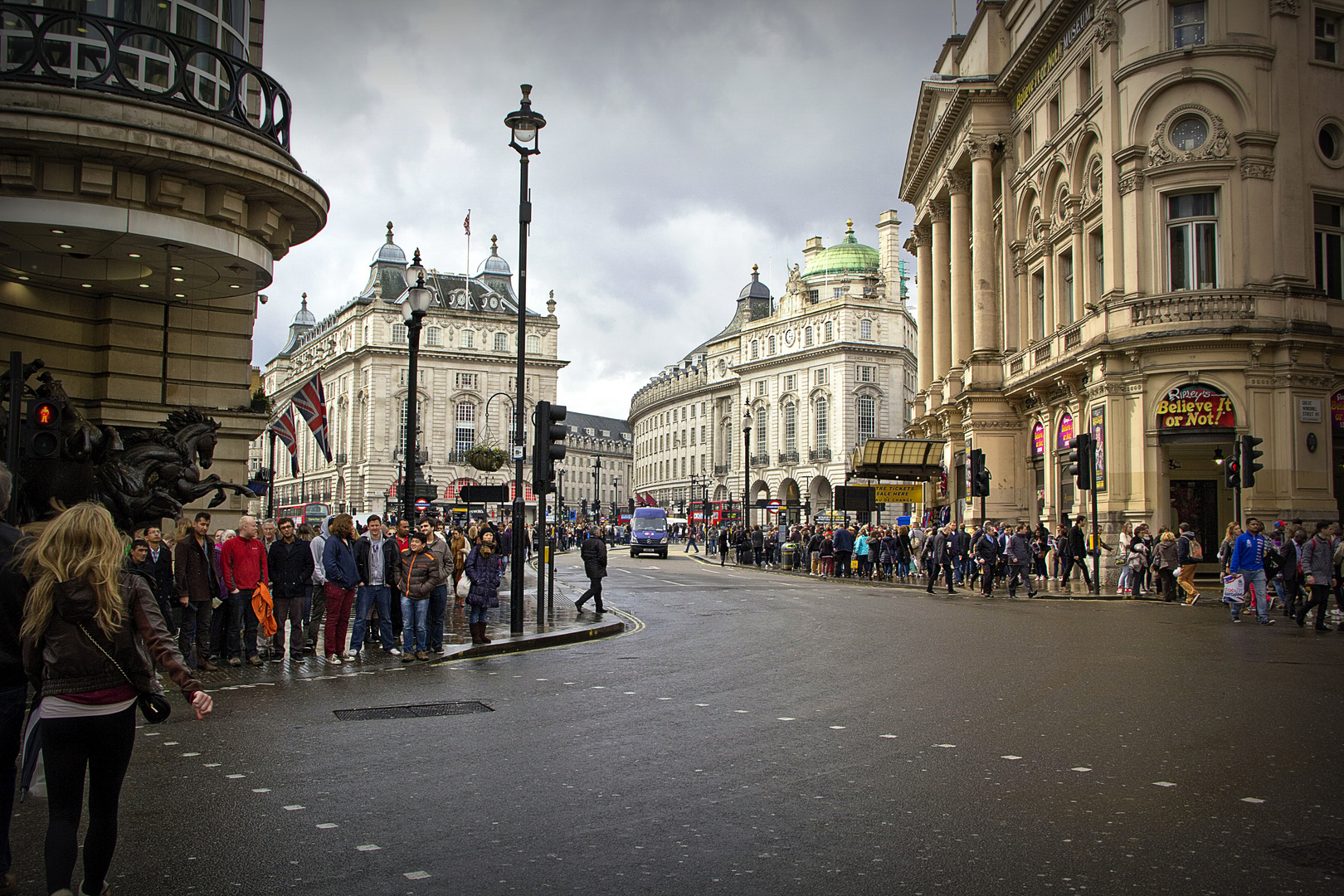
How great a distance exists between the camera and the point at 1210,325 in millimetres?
27500

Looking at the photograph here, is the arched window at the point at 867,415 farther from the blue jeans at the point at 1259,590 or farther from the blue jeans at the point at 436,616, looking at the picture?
the blue jeans at the point at 436,616

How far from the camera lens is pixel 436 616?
14.0m

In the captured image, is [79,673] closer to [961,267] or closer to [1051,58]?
[1051,58]

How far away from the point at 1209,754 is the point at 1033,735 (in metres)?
1.23

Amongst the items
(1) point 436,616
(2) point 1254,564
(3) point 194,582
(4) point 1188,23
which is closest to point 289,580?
(3) point 194,582

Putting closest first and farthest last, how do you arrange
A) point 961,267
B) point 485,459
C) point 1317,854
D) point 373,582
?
point 1317,854 → point 373,582 → point 961,267 → point 485,459

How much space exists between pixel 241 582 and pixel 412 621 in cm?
213

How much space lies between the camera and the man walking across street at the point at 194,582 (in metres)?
12.7

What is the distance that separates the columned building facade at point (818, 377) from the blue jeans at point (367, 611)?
245 feet

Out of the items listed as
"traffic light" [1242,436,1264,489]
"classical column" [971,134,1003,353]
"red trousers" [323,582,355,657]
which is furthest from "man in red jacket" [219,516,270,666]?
"classical column" [971,134,1003,353]

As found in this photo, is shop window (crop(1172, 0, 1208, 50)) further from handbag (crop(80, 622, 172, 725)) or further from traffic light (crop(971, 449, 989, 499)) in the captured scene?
handbag (crop(80, 622, 172, 725))

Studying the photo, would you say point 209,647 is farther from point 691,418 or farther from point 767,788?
point 691,418

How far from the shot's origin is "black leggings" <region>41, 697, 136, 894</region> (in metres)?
4.37

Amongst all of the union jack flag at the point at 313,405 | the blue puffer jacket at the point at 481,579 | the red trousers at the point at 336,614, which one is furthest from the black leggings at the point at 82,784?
the union jack flag at the point at 313,405
